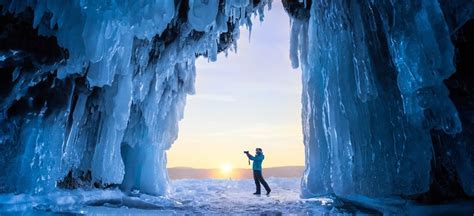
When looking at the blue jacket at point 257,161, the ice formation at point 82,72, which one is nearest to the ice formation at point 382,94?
the ice formation at point 82,72

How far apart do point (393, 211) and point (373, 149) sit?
1.26 m

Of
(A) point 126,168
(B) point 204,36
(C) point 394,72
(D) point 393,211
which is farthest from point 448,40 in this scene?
(A) point 126,168

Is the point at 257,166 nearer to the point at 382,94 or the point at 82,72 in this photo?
the point at 82,72

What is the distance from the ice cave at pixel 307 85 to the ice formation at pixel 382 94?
2 centimetres

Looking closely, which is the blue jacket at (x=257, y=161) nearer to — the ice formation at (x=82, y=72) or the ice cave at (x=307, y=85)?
the ice cave at (x=307, y=85)

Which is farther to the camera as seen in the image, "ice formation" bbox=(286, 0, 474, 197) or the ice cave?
the ice cave

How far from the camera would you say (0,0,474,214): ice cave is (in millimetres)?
4414

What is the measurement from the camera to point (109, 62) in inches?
275

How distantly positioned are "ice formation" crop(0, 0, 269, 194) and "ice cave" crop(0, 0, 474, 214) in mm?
27

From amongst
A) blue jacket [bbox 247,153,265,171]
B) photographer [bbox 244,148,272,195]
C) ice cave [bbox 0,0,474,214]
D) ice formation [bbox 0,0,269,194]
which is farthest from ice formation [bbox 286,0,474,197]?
blue jacket [bbox 247,153,265,171]

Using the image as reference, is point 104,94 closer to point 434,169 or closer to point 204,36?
point 204,36

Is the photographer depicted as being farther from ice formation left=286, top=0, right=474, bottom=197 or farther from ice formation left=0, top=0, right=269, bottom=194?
ice formation left=0, top=0, right=269, bottom=194

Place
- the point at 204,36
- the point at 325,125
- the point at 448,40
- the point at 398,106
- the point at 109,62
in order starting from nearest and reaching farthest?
the point at 448,40 < the point at 398,106 < the point at 109,62 < the point at 325,125 < the point at 204,36

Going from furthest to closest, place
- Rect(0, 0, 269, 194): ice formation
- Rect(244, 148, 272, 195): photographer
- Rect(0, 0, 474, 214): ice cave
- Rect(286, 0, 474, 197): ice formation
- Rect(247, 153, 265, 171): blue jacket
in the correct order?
1. Rect(247, 153, 265, 171): blue jacket
2. Rect(244, 148, 272, 195): photographer
3. Rect(0, 0, 269, 194): ice formation
4. Rect(0, 0, 474, 214): ice cave
5. Rect(286, 0, 474, 197): ice formation
